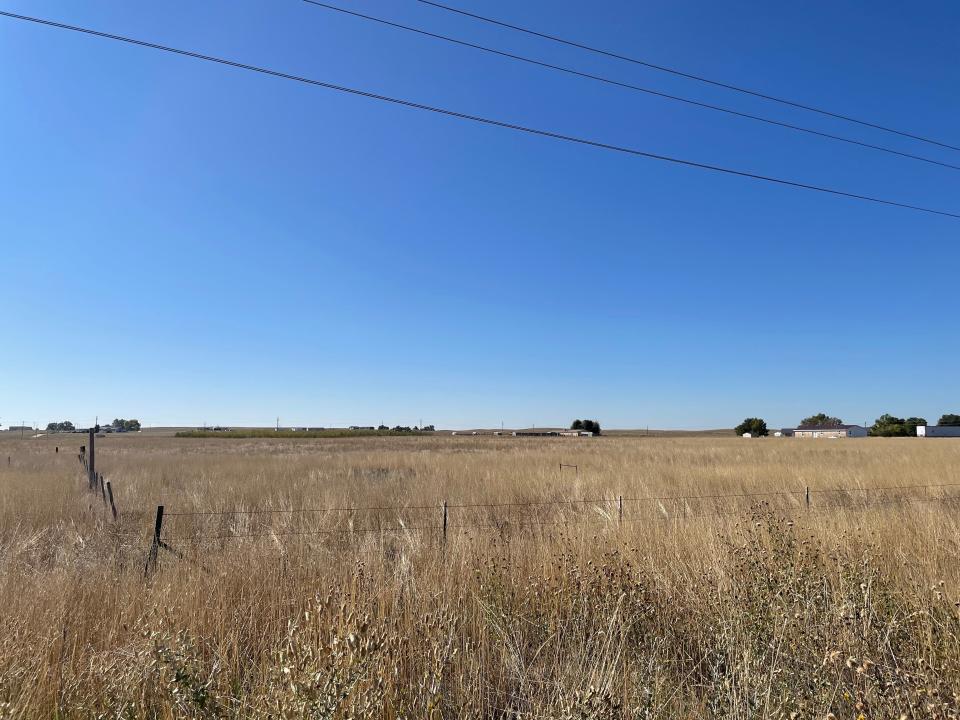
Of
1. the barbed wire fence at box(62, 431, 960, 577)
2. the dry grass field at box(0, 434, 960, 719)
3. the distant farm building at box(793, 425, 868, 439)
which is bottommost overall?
the distant farm building at box(793, 425, 868, 439)

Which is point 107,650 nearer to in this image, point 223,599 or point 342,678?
point 223,599

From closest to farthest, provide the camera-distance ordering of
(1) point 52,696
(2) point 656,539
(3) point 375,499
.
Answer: (1) point 52,696
(2) point 656,539
(3) point 375,499

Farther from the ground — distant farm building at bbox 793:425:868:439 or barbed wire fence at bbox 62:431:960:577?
barbed wire fence at bbox 62:431:960:577

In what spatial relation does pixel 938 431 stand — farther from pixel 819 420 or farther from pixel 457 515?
pixel 457 515

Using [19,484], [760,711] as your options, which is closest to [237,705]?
[760,711]

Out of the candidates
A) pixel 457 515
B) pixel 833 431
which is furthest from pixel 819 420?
pixel 457 515

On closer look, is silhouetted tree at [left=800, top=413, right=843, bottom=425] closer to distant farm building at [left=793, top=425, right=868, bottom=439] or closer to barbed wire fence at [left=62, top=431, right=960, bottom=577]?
distant farm building at [left=793, top=425, right=868, bottom=439]

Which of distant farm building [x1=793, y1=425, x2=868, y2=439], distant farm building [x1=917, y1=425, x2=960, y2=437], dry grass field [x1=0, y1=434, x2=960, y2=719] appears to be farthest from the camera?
distant farm building [x1=793, y1=425, x2=868, y2=439]

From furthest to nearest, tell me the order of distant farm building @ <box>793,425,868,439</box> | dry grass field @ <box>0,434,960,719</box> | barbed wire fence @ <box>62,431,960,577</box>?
1. distant farm building @ <box>793,425,868,439</box>
2. barbed wire fence @ <box>62,431,960,577</box>
3. dry grass field @ <box>0,434,960,719</box>

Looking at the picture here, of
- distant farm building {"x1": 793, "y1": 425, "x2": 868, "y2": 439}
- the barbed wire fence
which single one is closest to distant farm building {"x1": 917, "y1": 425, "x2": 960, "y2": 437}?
distant farm building {"x1": 793, "y1": 425, "x2": 868, "y2": 439}

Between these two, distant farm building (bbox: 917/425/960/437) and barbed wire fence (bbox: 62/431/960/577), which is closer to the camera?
barbed wire fence (bbox: 62/431/960/577)

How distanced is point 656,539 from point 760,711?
3.96 metres

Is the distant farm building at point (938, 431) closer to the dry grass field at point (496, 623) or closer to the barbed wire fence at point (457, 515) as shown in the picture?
the barbed wire fence at point (457, 515)

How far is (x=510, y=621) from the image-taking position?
15.0 ft
